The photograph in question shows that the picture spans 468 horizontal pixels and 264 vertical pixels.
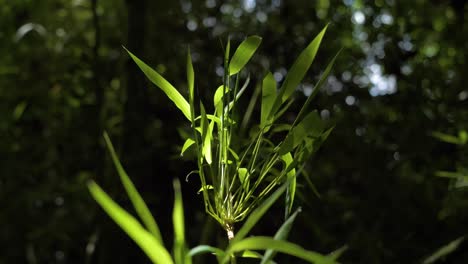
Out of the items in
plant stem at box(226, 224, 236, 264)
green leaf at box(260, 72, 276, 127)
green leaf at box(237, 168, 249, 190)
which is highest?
green leaf at box(260, 72, 276, 127)

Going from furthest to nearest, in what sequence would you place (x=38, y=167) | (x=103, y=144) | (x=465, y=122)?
(x=38, y=167) < (x=103, y=144) < (x=465, y=122)

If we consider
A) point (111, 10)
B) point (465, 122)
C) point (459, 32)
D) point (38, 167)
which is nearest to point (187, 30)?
point (111, 10)

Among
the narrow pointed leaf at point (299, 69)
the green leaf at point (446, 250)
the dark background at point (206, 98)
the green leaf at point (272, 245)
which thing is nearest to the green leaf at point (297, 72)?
A: the narrow pointed leaf at point (299, 69)

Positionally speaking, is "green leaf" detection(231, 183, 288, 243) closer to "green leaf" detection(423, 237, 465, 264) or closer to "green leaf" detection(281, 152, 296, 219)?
"green leaf" detection(281, 152, 296, 219)

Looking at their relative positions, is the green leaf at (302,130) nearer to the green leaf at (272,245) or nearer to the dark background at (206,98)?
the green leaf at (272,245)

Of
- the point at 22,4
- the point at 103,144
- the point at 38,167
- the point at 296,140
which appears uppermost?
the point at 296,140

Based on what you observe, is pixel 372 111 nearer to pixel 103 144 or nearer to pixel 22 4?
pixel 103 144

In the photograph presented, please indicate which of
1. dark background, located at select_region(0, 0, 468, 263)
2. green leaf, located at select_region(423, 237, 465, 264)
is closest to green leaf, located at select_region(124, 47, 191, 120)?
green leaf, located at select_region(423, 237, 465, 264)
